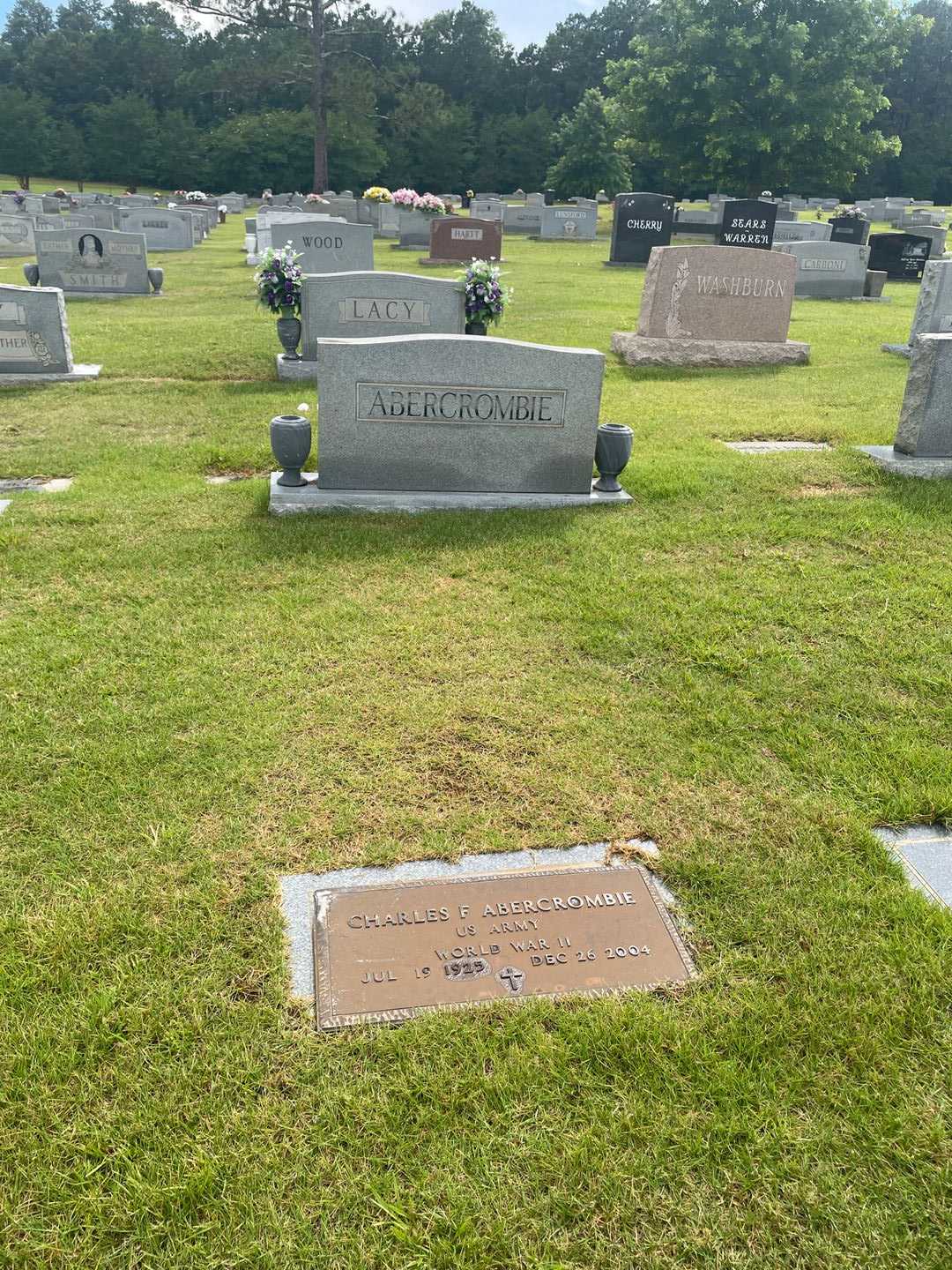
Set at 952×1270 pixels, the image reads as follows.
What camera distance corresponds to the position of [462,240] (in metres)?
20.7

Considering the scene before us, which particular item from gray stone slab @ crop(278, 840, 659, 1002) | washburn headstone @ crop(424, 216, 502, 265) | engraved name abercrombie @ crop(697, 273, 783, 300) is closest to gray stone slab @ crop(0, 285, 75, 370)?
engraved name abercrombie @ crop(697, 273, 783, 300)

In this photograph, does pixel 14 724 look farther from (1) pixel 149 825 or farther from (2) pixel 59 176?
(2) pixel 59 176

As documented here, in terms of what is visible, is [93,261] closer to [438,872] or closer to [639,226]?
[639,226]

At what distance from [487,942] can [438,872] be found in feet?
1.09

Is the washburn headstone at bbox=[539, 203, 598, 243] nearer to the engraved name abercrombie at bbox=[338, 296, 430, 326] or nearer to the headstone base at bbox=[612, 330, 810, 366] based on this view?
the headstone base at bbox=[612, 330, 810, 366]

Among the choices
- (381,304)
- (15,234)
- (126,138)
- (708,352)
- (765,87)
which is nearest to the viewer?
(381,304)

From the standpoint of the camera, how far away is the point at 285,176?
48812 mm

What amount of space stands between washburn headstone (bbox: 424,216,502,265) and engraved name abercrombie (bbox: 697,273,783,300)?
10682mm

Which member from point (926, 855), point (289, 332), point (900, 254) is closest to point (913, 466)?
point (926, 855)

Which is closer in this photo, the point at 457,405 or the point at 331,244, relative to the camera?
the point at 457,405

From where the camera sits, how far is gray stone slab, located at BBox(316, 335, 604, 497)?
19.3 feet

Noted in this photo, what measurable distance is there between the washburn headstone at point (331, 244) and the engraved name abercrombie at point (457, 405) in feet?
29.3

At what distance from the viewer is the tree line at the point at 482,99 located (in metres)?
31.4

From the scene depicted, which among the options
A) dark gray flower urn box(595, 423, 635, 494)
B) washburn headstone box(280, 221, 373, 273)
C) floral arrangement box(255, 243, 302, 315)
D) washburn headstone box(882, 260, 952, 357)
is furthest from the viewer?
washburn headstone box(280, 221, 373, 273)
